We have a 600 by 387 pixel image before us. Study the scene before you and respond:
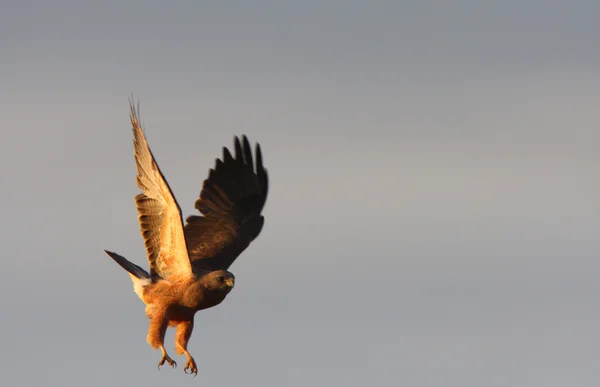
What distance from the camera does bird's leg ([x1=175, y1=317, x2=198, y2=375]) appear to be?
72.6 ft

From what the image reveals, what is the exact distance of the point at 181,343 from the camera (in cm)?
2252

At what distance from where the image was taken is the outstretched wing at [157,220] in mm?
21734

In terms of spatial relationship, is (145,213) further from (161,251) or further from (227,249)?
(227,249)

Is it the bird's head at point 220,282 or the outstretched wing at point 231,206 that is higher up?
the outstretched wing at point 231,206

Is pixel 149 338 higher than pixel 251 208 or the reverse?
the reverse

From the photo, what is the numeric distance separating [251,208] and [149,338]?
353 cm

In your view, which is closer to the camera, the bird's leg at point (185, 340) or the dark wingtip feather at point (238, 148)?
the bird's leg at point (185, 340)

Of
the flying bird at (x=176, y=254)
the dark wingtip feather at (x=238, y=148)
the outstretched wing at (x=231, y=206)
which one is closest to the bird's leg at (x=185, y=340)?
the flying bird at (x=176, y=254)

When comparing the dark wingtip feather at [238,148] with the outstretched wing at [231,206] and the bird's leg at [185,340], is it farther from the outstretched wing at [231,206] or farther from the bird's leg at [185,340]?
the bird's leg at [185,340]

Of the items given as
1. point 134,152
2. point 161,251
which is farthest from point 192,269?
point 134,152

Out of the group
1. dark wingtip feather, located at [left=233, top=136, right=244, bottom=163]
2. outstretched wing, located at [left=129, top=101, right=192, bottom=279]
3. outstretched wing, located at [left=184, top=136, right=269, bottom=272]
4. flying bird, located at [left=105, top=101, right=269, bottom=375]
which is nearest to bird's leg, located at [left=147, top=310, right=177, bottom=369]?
flying bird, located at [left=105, top=101, right=269, bottom=375]

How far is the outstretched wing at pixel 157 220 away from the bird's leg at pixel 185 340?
89 cm

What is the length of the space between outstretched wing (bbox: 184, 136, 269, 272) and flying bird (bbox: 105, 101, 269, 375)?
0.02 meters

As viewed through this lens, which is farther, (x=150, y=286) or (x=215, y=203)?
(x=215, y=203)
